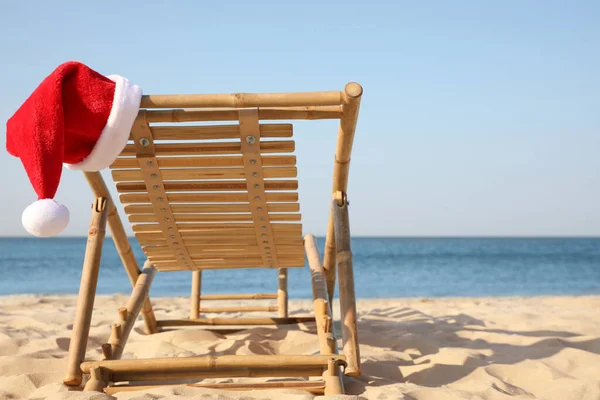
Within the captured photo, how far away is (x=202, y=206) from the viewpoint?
2961 mm

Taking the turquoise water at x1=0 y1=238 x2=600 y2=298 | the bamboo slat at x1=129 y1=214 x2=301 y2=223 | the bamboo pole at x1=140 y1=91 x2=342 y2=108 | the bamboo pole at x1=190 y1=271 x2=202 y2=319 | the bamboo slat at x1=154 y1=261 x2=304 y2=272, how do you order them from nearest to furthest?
the bamboo pole at x1=140 y1=91 x2=342 y2=108, the bamboo slat at x1=129 y1=214 x2=301 y2=223, the bamboo slat at x1=154 y1=261 x2=304 y2=272, the bamboo pole at x1=190 y1=271 x2=202 y2=319, the turquoise water at x1=0 y1=238 x2=600 y2=298

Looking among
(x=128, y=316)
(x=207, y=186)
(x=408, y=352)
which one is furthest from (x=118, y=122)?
(x=408, y=352)

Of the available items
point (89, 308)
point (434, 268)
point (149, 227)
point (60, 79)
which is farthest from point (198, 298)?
point (434, 268)

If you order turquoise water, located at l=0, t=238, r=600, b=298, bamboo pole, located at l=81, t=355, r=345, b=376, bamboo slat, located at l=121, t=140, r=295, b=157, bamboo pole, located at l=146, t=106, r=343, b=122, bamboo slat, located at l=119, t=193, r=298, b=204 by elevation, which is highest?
bamboo pole, located at l=146, t=106, r=343, b=122

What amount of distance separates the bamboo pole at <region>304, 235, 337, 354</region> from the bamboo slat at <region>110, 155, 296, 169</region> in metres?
0.62

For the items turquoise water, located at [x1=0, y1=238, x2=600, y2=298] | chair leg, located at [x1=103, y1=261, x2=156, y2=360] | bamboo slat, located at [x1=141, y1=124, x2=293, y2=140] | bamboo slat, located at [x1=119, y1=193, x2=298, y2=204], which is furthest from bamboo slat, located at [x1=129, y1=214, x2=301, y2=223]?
turquoise water, located at [x1=0, y1=238, x2=600, y2=298]

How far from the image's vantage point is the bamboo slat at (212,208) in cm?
294

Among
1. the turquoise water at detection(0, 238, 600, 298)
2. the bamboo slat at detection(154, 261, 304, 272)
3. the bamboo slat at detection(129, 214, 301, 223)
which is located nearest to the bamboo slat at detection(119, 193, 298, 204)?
the bamboo slat at detection(129, 214, 301, 223)

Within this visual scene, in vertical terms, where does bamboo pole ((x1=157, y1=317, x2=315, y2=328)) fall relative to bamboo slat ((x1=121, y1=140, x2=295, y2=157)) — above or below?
below

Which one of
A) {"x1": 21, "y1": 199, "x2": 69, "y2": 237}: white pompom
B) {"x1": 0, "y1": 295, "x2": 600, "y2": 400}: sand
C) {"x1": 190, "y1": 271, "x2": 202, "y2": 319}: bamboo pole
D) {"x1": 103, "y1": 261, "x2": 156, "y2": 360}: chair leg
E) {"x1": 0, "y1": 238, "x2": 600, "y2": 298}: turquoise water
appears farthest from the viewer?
{"x1": 0, "y1": 238, "x2": 600, "y2": 298}: turquoise water

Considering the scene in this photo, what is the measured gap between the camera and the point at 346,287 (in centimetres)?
264

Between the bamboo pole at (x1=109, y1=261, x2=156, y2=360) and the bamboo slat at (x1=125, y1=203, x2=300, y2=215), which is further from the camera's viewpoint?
the bamboo slat at (x1=125, y1=203, x2=300, y2=215)

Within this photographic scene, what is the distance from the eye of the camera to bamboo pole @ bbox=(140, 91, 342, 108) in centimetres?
225

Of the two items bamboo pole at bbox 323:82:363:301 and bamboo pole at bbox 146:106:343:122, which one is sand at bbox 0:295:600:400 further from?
bamboo pole at bbox 146:106:343:122
